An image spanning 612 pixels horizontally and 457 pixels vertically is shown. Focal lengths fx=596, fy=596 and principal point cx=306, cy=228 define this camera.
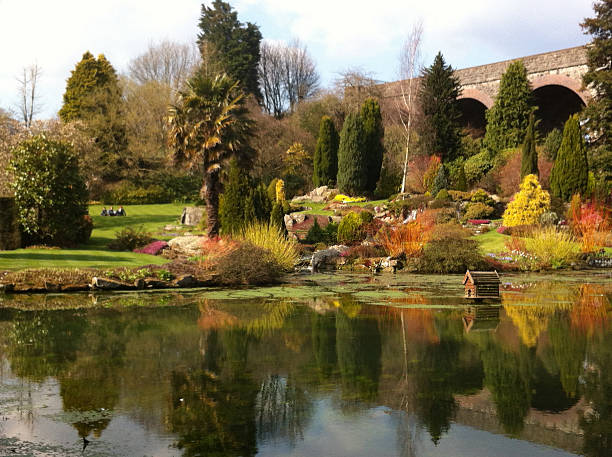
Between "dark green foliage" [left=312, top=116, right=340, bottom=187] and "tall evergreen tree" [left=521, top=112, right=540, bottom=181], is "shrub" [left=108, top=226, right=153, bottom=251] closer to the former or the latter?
"tall evergreen tree" [left=521, top=112, right=540, bottom=181]

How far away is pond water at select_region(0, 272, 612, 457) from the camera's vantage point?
420 cm

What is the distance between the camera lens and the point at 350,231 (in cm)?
2119

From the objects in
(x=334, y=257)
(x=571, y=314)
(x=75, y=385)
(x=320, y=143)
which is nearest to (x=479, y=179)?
(x=320, y=143)

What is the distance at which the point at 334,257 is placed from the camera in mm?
18531

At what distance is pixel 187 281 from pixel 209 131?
9.17 metres

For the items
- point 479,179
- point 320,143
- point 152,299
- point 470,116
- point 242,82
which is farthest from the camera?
point 242,82

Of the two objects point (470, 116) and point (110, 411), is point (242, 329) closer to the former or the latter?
point (110, 411)

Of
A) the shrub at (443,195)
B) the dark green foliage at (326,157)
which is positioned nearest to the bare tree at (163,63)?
the dark green foliage at (326,157)

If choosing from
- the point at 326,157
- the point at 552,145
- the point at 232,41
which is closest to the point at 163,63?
the point at 232,41

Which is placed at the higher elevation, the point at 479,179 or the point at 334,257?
the point at 479,179

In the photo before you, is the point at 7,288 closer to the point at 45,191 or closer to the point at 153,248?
the point at 45,191

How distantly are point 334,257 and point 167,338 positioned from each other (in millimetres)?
11297

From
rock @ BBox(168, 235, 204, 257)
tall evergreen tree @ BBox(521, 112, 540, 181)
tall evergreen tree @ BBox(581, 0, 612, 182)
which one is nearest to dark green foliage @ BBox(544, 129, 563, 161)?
tall evergreen tree @ BBox(581, 0, 612, 182)

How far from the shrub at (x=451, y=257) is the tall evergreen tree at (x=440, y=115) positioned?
1846 centimetres
